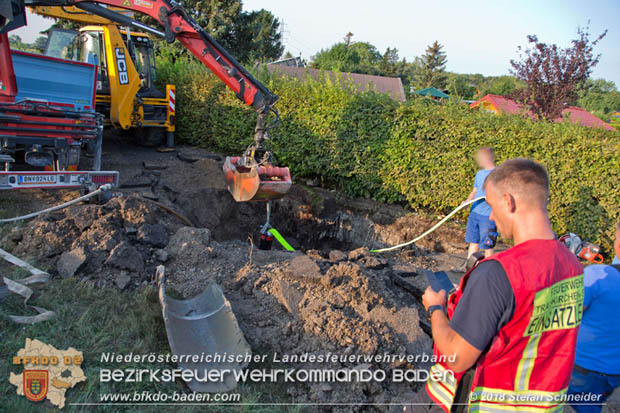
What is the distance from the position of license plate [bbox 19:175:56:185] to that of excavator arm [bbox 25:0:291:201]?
8.12 feet

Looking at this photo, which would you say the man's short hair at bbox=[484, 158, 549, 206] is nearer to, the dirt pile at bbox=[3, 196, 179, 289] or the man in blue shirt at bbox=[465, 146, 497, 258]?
the dirt pile at bbox=[3, 196, 179, 289]

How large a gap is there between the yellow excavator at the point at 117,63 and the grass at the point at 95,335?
19.9 feet

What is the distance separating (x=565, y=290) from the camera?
1641mm

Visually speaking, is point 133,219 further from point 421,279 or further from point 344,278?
point 421,279

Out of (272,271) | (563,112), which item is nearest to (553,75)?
(563,112)

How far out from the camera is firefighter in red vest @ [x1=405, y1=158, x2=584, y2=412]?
1563 mm

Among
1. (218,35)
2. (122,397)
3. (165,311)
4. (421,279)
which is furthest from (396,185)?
(218,35)

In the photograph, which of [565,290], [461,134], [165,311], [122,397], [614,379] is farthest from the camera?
[461,134]

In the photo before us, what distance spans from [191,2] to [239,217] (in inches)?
721

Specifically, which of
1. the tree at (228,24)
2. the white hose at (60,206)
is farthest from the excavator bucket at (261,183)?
the tree at (228,24)

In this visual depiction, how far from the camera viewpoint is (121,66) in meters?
8.95

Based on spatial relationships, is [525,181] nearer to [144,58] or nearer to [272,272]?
[272,272]

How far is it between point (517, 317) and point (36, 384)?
3.25 meters

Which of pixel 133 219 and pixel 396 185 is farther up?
pixel 396 185
